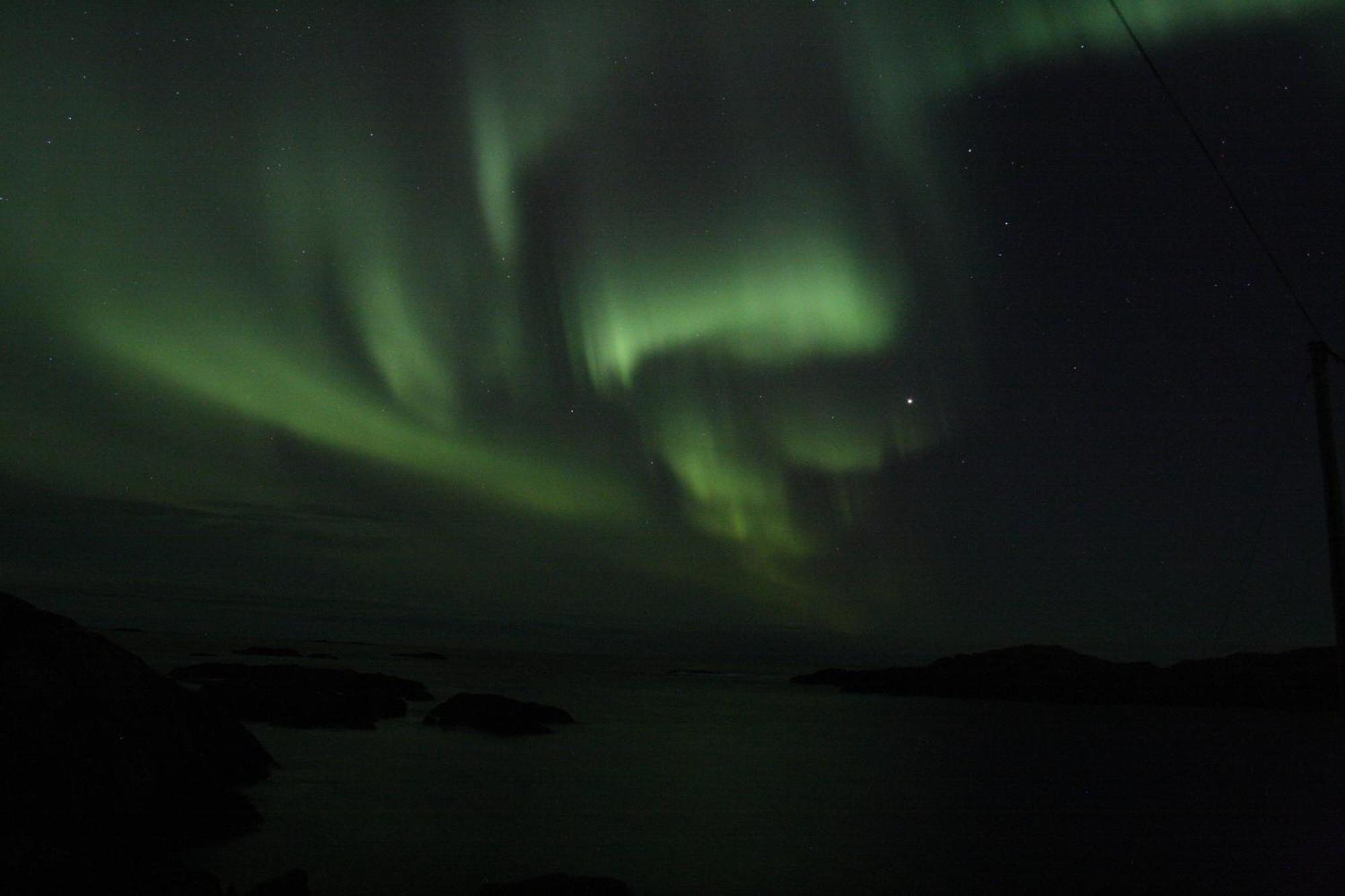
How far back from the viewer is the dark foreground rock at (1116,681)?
89.2 meters

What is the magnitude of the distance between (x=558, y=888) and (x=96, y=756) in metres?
9.11

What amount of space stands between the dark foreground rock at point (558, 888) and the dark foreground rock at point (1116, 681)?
89477 mm

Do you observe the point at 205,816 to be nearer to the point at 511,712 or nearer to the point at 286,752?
the point at 286,752

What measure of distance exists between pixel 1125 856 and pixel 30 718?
21.5 metres

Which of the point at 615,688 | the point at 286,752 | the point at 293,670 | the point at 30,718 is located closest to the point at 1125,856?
the point at 30,718

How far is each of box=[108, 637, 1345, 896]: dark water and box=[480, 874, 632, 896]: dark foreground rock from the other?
321cm

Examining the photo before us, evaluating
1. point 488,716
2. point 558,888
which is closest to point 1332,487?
point 558,888

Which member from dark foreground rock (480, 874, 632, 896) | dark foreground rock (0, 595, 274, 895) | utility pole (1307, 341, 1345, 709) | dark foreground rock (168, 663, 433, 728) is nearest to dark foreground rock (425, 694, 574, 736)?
dark foreground rock (168, 663, 433, 728)

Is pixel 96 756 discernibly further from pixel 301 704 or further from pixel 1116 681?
pixel 1116 681

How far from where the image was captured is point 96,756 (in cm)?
1605

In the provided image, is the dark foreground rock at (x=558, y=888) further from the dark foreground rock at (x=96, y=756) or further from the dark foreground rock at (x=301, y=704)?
the dark foreground rock at (x=301, y=704)

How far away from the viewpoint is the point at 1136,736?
177 feet

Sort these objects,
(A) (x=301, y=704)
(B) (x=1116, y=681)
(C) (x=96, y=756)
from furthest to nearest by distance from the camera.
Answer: (B) (x=1116, y=681) < (A) (x=301, y=704) < (C) (x=96, y=756)

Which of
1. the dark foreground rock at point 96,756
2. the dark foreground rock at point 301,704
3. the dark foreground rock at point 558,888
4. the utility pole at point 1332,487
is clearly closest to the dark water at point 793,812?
the dark foreground rock at point 96,756
